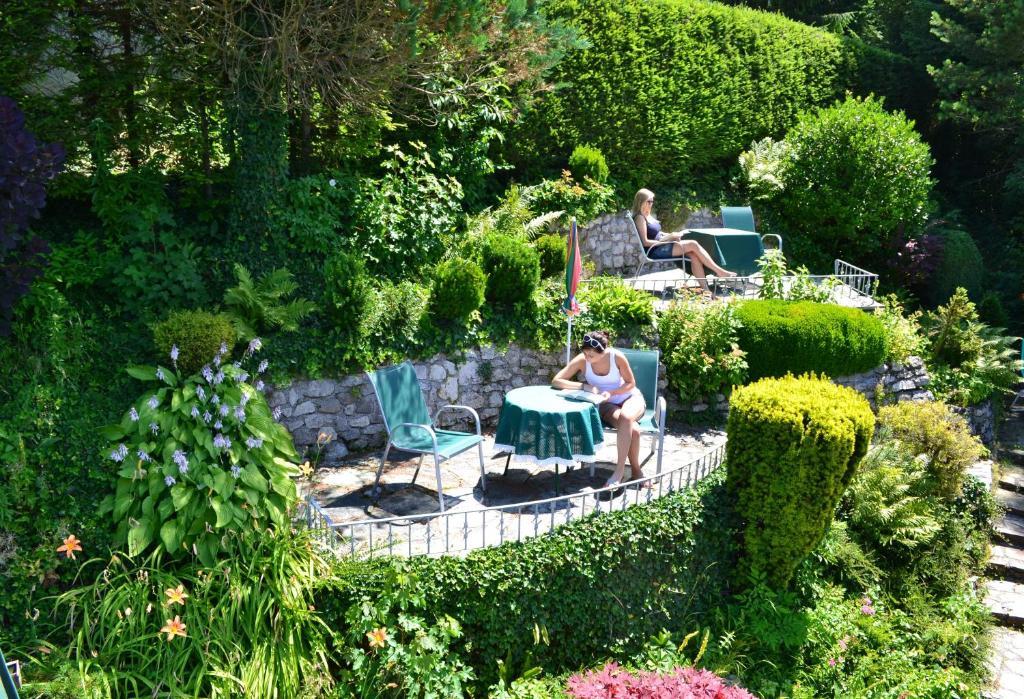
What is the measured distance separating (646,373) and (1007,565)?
4.62 m

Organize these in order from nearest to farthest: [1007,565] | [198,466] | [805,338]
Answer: [198,466]
[1007,565]
[805,338]

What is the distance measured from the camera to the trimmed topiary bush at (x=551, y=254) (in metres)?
10.6

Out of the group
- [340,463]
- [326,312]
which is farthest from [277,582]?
[326,312]

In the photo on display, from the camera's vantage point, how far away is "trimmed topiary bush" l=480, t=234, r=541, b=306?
9234 millimetres

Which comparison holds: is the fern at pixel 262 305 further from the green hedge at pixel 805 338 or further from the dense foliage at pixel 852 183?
the dense foliage at pixel 852 183

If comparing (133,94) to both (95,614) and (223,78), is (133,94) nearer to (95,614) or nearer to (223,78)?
(223,78)

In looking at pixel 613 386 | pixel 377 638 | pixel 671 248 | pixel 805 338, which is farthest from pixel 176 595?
pixel 671 248

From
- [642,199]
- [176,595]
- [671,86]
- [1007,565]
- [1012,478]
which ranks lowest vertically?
[1007,565]

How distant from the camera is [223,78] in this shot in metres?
8.93

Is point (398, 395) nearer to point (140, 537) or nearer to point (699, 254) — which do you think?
point (140, 537)

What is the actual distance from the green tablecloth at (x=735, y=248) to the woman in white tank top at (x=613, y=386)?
496 cm

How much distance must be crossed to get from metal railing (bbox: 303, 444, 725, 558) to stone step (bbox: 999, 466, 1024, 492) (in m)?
5.74

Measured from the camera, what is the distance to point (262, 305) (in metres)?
7.76

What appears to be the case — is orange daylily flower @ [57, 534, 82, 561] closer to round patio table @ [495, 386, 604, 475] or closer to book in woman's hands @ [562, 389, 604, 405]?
round patio table @ [495, 386, 604, 475]
